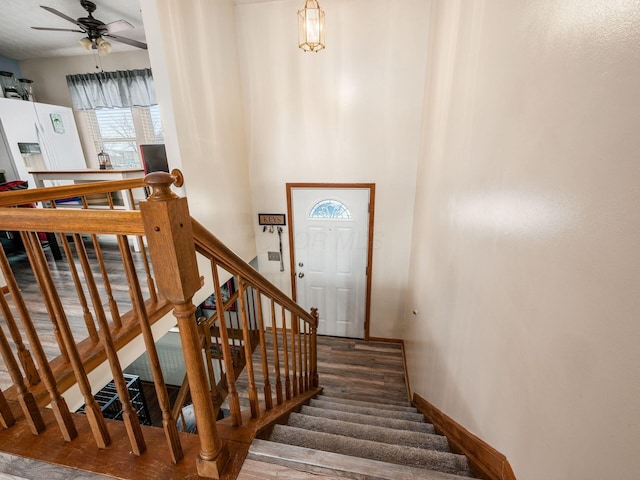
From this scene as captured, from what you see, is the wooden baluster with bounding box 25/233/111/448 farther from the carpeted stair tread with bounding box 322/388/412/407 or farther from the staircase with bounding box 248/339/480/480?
the carpeted stair tread with bounding box 322/388/412/407

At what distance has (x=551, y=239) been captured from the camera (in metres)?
0.78

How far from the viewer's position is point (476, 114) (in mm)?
1425

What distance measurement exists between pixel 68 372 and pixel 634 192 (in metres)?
2.27

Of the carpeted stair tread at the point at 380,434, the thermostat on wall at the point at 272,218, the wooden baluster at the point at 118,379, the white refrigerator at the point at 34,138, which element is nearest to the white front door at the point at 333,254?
the thermostat on wall at the point at 272,218

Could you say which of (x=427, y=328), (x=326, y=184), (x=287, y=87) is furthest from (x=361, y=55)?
(x=427, y=328)

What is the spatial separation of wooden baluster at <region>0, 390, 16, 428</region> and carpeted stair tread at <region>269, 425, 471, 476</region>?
98cm

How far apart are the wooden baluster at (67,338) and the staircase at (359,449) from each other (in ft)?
1.66

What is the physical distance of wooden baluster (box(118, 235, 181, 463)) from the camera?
76cm

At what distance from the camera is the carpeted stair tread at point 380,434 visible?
61.7 inches

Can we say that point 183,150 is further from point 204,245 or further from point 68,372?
point 204,245

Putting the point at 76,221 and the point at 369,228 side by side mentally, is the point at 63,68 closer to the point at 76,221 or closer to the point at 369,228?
the point at 369,228

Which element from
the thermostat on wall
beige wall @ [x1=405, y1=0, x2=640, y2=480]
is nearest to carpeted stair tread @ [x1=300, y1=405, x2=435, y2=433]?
beige wall @ [x1=405, y1=0, x2=640, y2=480]

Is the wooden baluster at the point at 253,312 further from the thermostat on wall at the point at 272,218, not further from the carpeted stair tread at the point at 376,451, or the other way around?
the carpeted stair tread at the point at 376,451

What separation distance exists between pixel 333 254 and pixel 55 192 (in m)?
2.95
